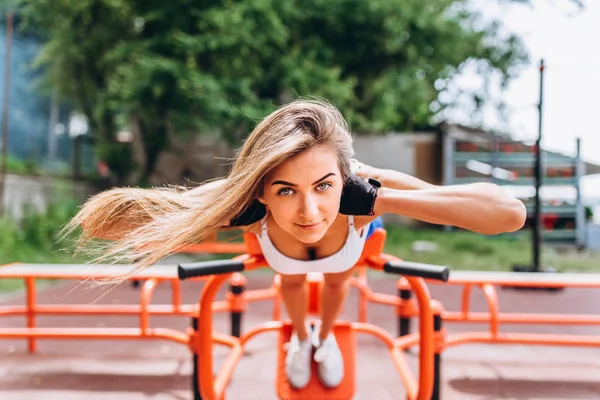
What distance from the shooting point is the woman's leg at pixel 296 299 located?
5.24ft

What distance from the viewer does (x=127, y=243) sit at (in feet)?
3.82

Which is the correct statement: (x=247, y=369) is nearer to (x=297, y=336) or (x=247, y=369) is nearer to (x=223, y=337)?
(x=223, y=337)

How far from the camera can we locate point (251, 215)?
1209mm

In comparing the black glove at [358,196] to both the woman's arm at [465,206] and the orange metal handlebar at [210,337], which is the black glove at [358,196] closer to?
the woman's arm at [465,206]

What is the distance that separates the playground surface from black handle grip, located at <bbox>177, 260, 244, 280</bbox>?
526 mm

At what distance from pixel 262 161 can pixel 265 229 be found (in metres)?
0.32

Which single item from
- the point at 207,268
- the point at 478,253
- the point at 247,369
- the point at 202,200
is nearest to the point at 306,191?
the point at 202,200

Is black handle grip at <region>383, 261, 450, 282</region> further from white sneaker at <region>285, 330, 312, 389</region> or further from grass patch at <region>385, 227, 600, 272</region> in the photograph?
grass patch at <region>385, 227, 600, 272</region>

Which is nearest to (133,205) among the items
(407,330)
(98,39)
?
(407,330)

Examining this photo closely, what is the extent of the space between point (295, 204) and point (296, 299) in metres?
0.68

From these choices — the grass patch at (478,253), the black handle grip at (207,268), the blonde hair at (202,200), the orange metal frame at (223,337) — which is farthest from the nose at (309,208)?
the grass patch at (478,253)

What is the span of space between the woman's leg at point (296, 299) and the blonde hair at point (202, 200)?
0.50m

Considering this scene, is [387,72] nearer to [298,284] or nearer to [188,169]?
[188,169]

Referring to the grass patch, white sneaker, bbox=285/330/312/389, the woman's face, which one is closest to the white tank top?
the woman's face
